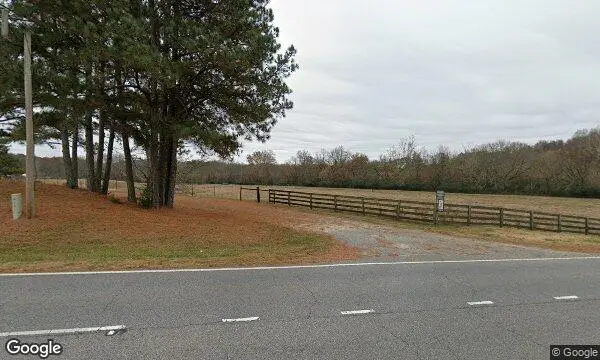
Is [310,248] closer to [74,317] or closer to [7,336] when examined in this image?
[74,317]

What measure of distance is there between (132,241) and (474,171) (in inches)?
2061

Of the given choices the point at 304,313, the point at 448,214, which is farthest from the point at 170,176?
the point at 304,313

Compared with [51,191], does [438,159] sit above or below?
above

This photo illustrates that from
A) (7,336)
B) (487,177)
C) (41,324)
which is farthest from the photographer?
(487,177)

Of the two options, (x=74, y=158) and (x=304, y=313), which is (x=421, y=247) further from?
(x=74, y=158)

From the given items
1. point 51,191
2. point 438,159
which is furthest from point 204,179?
point 51,191

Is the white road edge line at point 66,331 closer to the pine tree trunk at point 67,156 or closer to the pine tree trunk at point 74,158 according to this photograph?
the pine tree trunk at point 67,156

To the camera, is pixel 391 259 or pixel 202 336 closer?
pixel 202 336

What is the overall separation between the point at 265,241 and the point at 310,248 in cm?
177

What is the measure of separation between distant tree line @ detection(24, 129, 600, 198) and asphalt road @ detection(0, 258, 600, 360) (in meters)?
33.3

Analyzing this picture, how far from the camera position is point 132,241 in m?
10.2

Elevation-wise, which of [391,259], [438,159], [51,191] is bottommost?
[391,259]

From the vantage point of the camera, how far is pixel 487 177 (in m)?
52.7

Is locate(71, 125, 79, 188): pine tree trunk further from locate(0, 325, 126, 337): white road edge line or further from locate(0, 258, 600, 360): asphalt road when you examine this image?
locate(0, 325, 126, 337): white road edge line
